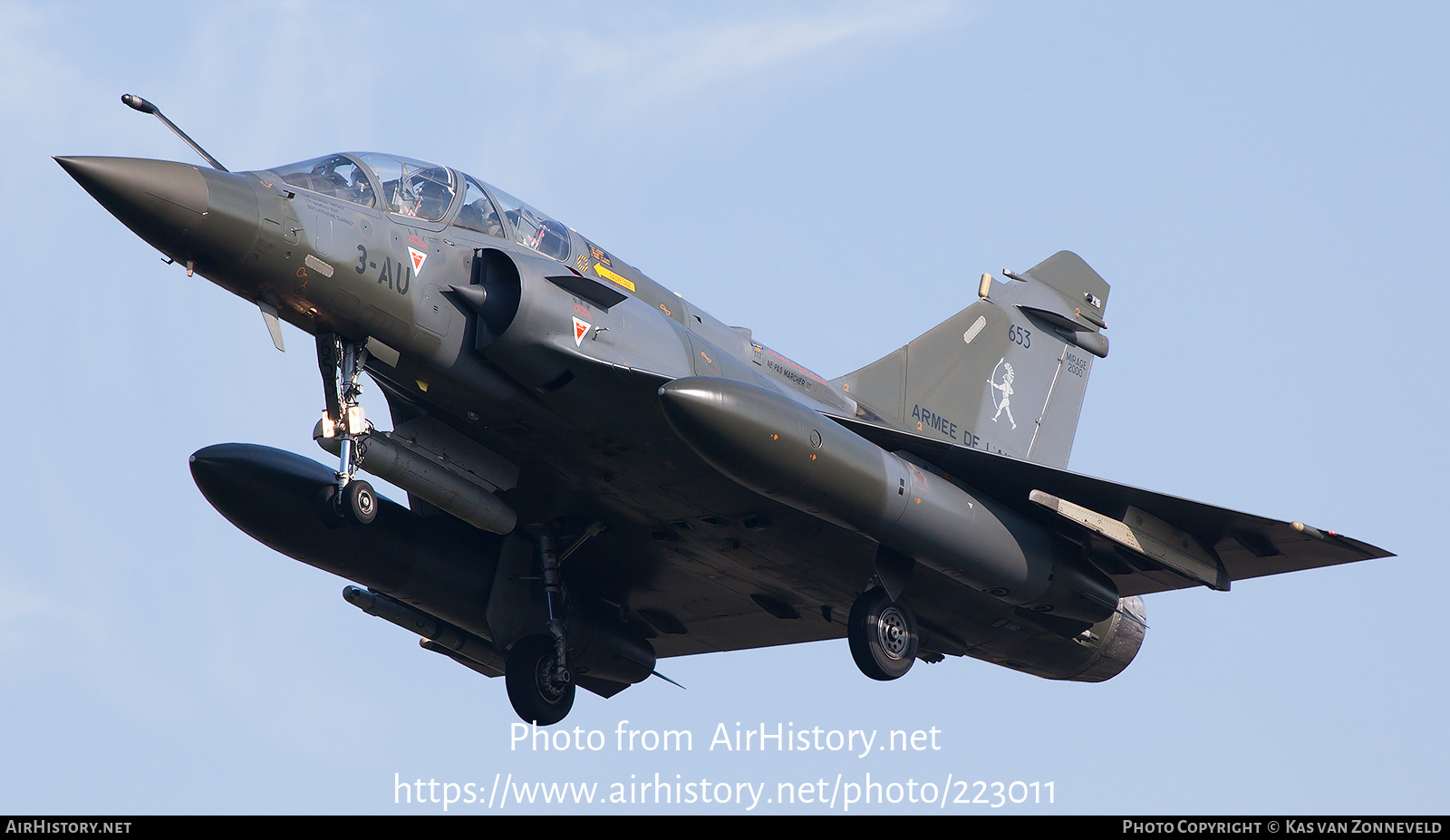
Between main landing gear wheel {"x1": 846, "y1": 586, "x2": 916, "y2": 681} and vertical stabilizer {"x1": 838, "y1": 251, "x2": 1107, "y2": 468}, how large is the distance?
10.3 feet

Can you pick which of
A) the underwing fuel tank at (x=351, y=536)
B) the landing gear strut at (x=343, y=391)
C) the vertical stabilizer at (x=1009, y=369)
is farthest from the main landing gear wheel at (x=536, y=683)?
the vertical stabilizer at (x=1009, y=369)

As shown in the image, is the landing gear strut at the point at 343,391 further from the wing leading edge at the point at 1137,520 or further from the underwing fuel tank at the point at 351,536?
the wing leading edge at the point at 1137,520

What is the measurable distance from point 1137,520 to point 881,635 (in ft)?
9.42

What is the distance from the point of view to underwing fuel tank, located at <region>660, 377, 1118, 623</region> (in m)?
13.5

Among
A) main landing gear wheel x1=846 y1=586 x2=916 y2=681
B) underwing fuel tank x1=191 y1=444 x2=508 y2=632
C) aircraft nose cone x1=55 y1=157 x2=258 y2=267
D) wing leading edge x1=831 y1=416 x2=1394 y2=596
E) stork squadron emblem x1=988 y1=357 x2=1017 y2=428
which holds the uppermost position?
stork squadron emblem x1=988 y1=357 x2=1017 y2=428

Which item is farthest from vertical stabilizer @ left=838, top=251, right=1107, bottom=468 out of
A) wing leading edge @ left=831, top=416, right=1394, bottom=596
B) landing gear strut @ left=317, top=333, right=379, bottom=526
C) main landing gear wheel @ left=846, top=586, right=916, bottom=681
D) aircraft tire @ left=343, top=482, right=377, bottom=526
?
aircraft tire @ left=343, top=482, right=377, bottom=526

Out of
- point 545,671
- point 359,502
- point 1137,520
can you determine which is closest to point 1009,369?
point 1137,520

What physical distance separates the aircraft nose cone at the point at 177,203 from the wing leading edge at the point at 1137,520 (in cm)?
601

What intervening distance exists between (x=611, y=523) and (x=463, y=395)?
118 inches

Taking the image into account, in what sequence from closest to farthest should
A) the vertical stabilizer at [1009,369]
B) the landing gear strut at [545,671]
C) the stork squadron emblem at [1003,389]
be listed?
the landing gear strut at [545,671], the vertical stabilizer at [1009,369], the stork squadron emblem at [1003,389]

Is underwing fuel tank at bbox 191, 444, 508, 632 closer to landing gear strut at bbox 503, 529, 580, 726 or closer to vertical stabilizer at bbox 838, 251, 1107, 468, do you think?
landing gear strut at bbox 503, 529, 580, 726

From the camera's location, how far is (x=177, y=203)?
12602 millimetres

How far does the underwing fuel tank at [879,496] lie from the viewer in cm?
1354

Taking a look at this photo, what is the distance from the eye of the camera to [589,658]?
18328mm
